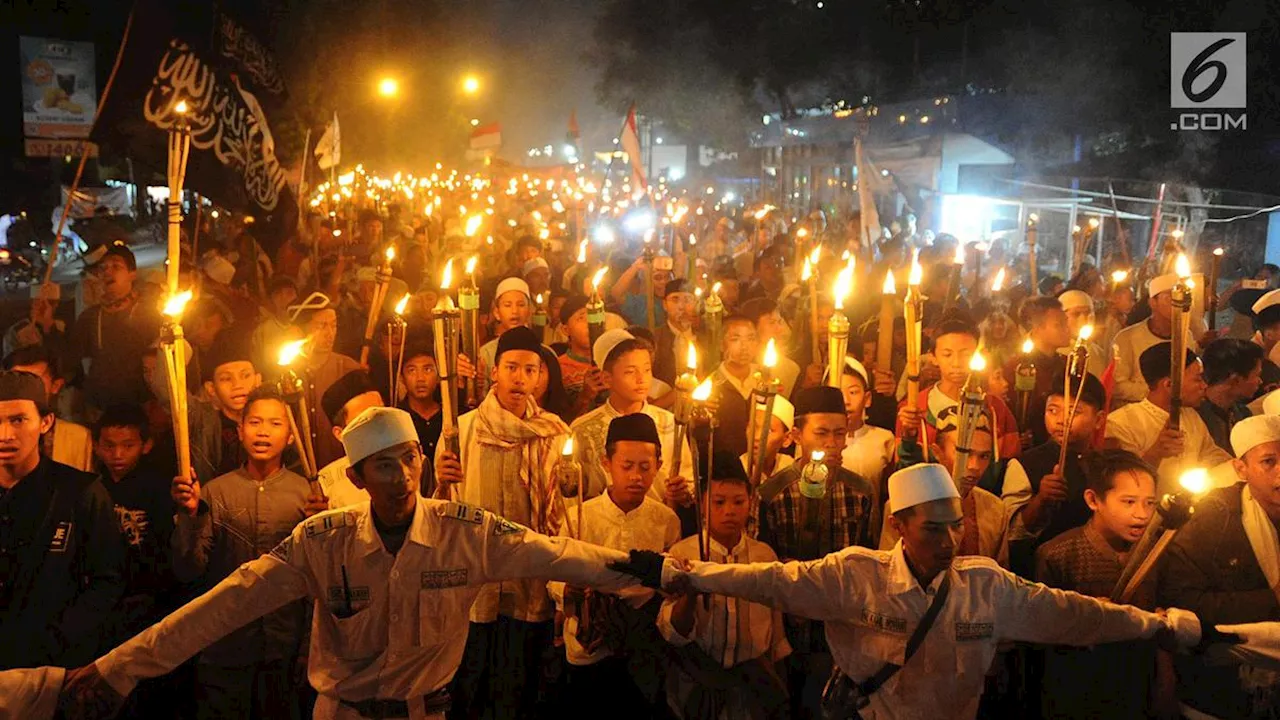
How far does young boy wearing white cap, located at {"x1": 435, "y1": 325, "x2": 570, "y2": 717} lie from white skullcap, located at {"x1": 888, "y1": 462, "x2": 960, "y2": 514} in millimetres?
1705

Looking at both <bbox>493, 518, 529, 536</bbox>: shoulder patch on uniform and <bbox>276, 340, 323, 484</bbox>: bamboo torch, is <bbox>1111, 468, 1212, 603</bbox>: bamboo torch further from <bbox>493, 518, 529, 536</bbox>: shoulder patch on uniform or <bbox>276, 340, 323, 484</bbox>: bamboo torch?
<bbox>276, 340, 323, 484</bbox>: bamboo torch

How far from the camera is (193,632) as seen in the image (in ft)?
12.2

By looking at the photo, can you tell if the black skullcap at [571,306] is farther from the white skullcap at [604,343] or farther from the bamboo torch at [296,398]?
the bamboo torch at [296,398]

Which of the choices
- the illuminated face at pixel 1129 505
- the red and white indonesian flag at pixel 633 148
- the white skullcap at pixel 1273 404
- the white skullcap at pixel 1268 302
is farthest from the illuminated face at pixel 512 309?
the white skullcap at pixel 1268 302

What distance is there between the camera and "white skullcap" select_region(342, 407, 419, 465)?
3.88m

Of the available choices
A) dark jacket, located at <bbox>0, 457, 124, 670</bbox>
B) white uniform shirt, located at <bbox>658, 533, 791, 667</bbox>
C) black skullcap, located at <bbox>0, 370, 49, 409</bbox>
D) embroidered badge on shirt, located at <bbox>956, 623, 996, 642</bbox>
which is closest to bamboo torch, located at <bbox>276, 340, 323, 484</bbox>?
dark jacket, located at <bbox>0, 457, 124, 670</bbox>

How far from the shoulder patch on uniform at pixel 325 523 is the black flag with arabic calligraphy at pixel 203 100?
4.44m

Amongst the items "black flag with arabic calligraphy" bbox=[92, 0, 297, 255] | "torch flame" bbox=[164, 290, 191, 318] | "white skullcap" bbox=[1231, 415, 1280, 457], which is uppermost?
→ "black flag with arabic calligraphy" bbox=[92, 0, 297, 255]

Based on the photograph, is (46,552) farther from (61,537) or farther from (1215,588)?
(1215,588)

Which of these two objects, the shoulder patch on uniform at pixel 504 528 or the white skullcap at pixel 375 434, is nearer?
the white skullcap at pixel 375 434

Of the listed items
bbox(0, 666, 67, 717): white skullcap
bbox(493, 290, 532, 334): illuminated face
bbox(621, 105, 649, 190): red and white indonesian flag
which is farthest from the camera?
bbox(621, 105, 649, 190): red and white indonesian flag

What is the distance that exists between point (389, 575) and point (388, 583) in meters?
0.03

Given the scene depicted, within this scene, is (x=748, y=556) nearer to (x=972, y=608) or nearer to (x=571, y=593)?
(x=571, y=593)

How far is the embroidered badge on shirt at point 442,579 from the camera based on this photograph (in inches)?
153
